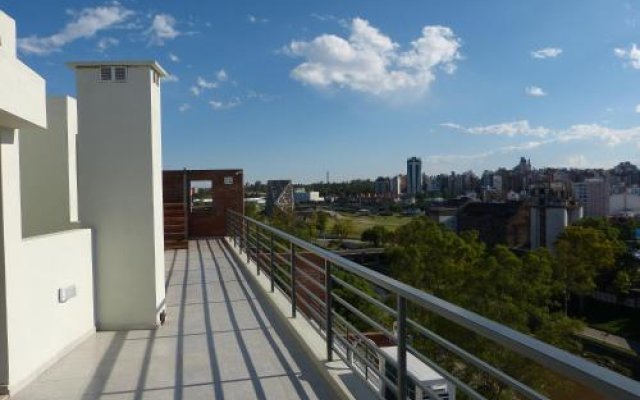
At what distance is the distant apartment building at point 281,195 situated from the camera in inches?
1545

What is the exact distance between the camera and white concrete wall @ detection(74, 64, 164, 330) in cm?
486

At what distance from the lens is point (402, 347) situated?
94.3 inches

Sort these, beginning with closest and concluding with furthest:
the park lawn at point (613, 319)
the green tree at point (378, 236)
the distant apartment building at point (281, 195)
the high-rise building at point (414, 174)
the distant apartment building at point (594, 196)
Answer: the park lawn at point (613, 319) < the distant apartment building at point (281, 195) < the green tree at point (378, 236) < the distant apartment building at point (594, 196) < the high-rise building at point (414, 174)

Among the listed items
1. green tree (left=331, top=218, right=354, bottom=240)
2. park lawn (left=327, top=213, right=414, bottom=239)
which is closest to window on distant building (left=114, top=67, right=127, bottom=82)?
green tree (left=331, top=218, right=354, bottom=240)

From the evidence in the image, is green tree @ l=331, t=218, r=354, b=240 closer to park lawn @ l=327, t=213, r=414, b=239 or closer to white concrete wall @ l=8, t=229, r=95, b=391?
park lawn @ l=327, t=213, r=414, b=239

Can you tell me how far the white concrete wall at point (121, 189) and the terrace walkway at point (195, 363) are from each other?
1.14 feet

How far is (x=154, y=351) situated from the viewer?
4.42 m

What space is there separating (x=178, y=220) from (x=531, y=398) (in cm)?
1305

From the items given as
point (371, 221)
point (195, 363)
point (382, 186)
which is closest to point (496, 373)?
point (195, 363)

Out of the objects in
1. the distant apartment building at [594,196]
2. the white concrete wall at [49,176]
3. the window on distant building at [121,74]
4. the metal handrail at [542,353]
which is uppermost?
the window on distant building at [121,74]

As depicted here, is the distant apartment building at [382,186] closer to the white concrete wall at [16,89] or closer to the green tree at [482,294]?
the green tree at [482,294]

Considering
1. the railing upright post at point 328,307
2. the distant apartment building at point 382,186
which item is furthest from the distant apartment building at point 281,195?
the distant apartment building at point 382,186

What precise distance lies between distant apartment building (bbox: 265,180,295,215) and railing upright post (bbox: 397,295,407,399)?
3407 centimetres

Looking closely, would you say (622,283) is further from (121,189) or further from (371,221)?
(371,221)
